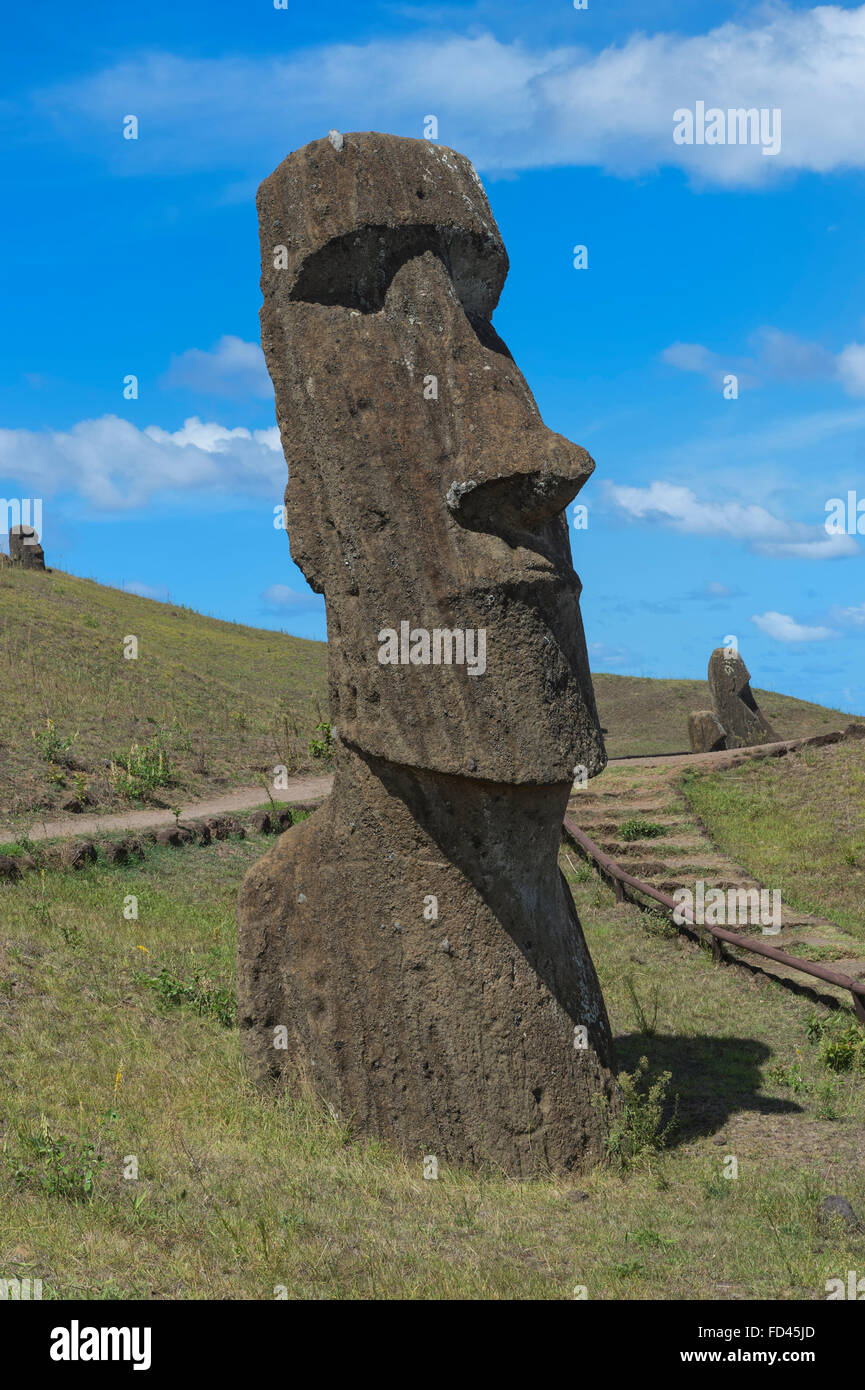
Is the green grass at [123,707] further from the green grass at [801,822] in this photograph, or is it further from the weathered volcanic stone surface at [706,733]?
the green grass at [801,822]

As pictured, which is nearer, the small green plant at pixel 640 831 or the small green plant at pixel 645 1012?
the small green plant at pixel 645 1012

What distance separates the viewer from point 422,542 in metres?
6.69

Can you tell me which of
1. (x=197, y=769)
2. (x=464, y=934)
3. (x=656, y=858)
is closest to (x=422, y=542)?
(x=464, y=934)

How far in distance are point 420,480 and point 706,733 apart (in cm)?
1662

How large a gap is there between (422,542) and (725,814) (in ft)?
37.1

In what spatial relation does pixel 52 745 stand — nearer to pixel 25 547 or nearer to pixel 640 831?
pixel 640 831

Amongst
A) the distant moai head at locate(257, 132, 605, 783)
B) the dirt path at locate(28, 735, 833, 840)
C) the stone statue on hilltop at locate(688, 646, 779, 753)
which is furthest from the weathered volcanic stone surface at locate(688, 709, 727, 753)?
the distant moai head at locate(257, 132, 605, 783)

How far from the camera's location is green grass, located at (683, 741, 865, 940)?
47.8ft

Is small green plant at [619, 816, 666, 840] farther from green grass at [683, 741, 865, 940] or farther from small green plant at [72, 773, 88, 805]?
small green plant at [72, 773, 88, 805]

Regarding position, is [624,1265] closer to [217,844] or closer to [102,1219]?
[102,1219]

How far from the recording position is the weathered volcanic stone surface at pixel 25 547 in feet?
134

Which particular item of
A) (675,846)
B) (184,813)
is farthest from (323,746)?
(675,846)

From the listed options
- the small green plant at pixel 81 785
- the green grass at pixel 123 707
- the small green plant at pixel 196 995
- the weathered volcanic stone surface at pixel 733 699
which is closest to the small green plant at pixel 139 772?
the green grass at pixel 123 707

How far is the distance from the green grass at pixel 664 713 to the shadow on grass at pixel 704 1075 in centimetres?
1812
